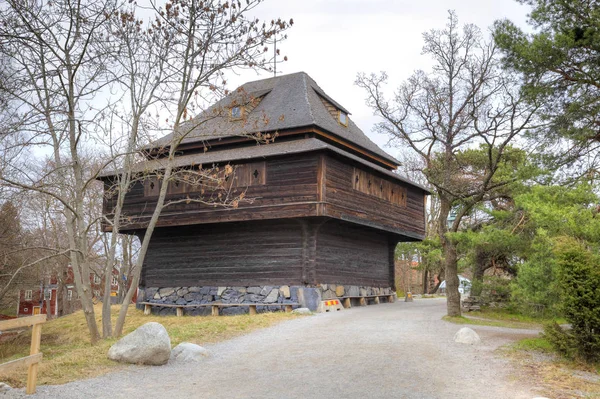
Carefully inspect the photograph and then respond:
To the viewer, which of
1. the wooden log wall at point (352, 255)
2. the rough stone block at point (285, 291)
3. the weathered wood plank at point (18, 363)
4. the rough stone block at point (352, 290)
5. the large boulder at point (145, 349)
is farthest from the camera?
the rough stone block at point (352, 290)

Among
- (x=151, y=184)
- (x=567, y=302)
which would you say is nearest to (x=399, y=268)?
(x=151, y=184)

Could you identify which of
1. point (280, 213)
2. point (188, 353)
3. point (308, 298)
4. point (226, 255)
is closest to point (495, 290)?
point (308, 298)

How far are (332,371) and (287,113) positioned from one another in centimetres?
1293

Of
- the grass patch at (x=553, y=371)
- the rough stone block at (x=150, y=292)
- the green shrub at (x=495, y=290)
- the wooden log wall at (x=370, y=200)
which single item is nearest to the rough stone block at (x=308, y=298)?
the wooden log wall at (x=370, y=200)

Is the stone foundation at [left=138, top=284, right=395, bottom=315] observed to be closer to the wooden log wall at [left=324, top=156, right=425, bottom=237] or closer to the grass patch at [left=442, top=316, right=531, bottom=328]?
the wooden log wall at [left=324, top=156, right=425, bottom=237]

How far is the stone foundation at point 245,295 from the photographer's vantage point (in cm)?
1841

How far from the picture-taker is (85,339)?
63.5 ft

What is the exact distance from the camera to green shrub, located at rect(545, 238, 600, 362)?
355 inches

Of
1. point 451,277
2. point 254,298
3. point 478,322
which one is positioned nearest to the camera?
point 478,322

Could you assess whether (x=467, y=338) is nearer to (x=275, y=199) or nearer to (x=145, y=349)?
(x=145, y=349)

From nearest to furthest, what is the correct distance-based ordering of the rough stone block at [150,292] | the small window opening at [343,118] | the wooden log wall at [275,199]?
1. the wooden log wall at [275,199]
2. the rough stone block at [150,292]
3. the small window opening at [343,118]

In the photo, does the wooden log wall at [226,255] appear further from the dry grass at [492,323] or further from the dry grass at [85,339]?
the dry grass at [492,323]

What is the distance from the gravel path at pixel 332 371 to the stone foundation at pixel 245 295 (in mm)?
5417

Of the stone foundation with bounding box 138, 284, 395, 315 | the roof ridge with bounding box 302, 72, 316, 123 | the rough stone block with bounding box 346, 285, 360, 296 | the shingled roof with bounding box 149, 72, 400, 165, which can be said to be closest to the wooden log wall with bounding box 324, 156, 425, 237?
the shingled roof with bounding box 149, 72, 400, 165
